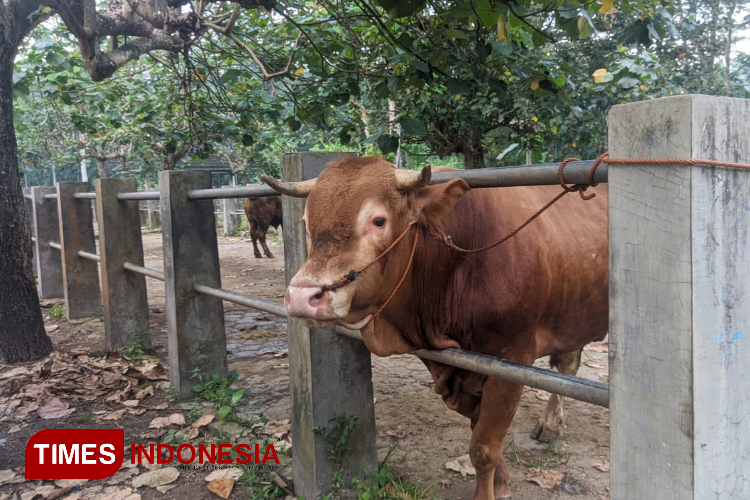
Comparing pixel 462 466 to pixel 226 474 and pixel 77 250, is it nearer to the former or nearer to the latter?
pixel 226 474

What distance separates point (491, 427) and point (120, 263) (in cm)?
409

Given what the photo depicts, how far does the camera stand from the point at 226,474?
3229mm

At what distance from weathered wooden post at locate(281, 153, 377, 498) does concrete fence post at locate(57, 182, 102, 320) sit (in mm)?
4716

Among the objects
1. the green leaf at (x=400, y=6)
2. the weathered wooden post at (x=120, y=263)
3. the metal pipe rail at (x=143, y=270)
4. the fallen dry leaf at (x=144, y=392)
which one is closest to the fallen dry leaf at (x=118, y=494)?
the fallen dry leaf at (x=144, y=392)

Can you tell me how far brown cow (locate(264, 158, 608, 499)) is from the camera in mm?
2125

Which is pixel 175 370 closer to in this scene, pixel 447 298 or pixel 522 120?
pixel 447 298

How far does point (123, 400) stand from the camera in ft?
14.2

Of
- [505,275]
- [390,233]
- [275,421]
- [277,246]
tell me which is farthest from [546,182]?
[277,246]

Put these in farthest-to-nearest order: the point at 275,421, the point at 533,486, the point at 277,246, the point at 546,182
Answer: the point at 277,246 < the point at 275,421 < the point at 533,486 < the point at 546,182

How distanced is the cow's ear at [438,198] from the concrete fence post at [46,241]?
24.8 feet

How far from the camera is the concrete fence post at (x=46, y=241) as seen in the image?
27.2ft

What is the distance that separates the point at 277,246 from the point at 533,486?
46.6ft

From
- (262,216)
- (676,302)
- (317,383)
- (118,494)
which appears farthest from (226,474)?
(262,216)

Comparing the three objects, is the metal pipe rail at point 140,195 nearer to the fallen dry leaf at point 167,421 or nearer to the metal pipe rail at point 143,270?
the metal pipe rail at point 143,270
